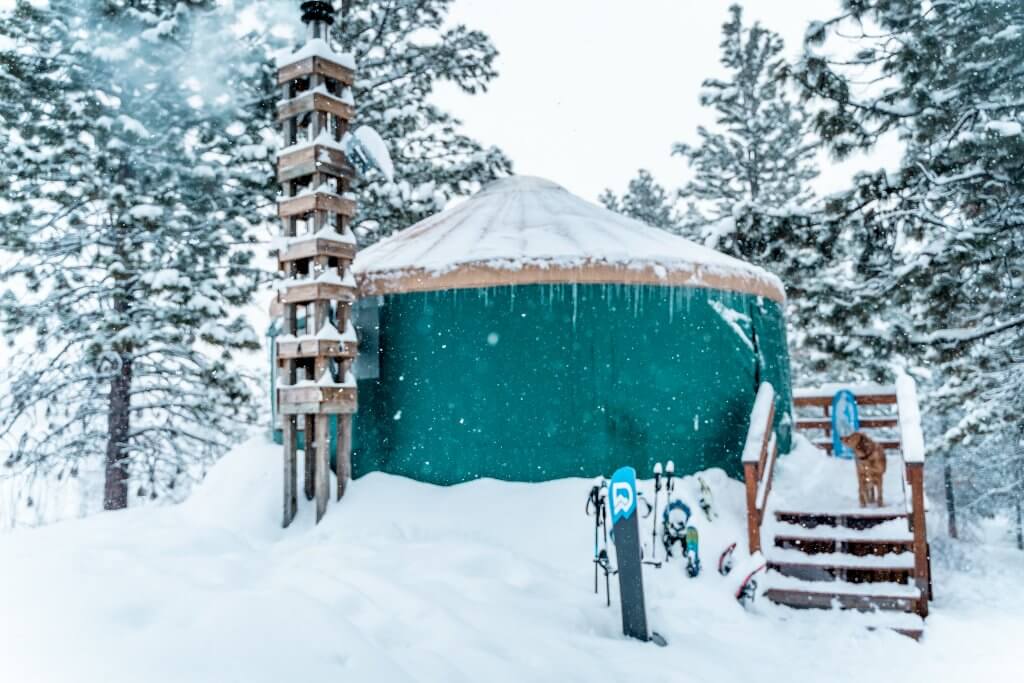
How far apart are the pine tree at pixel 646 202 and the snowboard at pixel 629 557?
15.5 metres

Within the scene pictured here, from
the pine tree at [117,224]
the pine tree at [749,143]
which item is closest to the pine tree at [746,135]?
the pine tree at [749,143]

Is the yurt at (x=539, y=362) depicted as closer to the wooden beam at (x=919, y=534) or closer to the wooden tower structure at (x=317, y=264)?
the wooden tower structure at (x=317, y=264)

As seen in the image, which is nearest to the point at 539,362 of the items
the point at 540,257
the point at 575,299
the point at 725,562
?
the point at 575,299

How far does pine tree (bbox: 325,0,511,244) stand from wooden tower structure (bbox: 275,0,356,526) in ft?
14.9

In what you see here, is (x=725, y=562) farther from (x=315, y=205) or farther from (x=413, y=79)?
(x=413, y=79)

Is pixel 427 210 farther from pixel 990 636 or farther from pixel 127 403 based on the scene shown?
pixel 990 636

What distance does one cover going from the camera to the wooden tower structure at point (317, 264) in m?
4.77

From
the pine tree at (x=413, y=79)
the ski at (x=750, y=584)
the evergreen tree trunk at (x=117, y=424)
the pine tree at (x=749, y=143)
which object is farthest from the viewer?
the pine tree at (x=749, y=143)

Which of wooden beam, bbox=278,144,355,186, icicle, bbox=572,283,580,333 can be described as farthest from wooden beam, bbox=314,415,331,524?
icicle, bbox=572,283,580,333

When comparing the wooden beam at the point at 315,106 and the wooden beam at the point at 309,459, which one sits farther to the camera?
the wooden beam at the point at 315,106

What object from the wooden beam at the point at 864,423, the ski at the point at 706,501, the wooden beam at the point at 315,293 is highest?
the wooden beam at the point at 315,293

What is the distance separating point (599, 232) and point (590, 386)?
148 centimetres

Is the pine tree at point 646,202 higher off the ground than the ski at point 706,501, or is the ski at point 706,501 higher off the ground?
the pine tree at point 646,202

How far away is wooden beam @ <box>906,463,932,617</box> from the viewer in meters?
4.59
